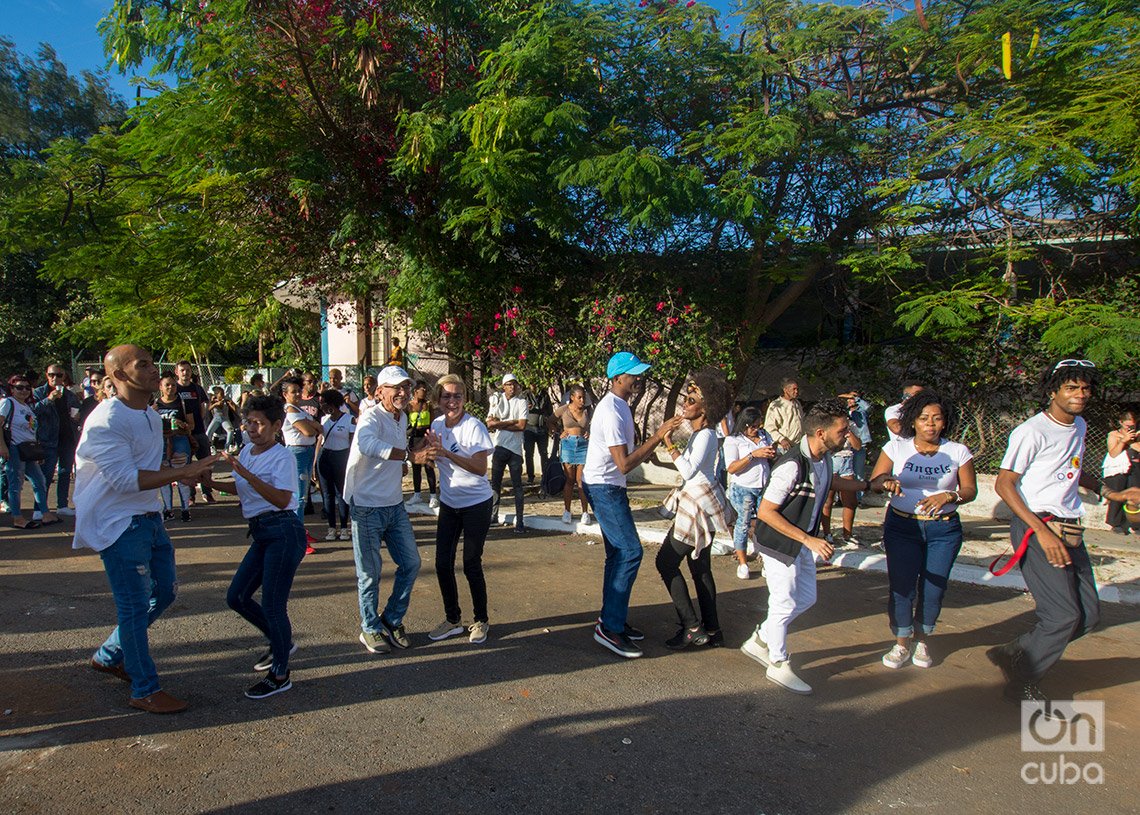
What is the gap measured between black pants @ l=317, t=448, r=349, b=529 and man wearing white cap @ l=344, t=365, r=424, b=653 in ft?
10.6

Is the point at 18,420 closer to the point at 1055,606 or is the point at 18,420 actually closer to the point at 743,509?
the point at 743,509

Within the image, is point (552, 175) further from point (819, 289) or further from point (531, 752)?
point (531, 752)

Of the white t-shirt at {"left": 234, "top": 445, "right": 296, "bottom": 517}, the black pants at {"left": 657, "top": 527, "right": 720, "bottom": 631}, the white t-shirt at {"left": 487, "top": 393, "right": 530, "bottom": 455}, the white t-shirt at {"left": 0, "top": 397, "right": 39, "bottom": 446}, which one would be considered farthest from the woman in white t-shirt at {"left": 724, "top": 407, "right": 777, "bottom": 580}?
the white t-shirt at {"left": 0, "top": 397, "right": 39, "bottom": 446}

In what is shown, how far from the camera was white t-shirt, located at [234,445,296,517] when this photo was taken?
4152 millimetres

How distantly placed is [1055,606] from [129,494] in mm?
4995

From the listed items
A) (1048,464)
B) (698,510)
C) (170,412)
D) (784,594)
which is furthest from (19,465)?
(1048,464)

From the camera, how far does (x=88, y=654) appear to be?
4695mm

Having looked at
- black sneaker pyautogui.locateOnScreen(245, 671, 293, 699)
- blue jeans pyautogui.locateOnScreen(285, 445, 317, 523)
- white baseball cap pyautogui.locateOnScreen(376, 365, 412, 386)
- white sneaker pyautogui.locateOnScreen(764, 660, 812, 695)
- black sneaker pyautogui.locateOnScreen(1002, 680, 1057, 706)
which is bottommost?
black sneaker pyautogui.locateOnScreen(1002, 680, 1057, 706)

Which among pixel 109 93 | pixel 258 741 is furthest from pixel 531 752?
pixel 109 93

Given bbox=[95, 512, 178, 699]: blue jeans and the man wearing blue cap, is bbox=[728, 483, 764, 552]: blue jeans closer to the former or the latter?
the man wearing blue cap

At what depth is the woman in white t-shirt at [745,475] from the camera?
557 centimetres

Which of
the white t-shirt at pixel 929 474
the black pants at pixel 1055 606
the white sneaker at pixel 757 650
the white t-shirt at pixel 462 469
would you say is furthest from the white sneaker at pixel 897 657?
the white t-shirt at pixel 462 469

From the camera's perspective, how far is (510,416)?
28.9ft

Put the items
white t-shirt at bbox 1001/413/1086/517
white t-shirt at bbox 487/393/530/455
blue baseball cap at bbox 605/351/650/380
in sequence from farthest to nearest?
white t-shirt at bbox 487/393/530/455
blue baseball cap at bbox 605/351/650/380
white t-shirt at bbox 1001/413/1086/517
